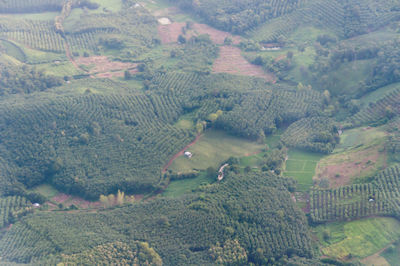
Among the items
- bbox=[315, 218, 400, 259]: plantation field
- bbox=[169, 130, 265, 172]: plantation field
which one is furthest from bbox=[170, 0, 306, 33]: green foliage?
bbox=[315, 218, 400, 259]: plantation field

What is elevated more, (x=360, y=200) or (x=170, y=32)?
(x=170, y=32)

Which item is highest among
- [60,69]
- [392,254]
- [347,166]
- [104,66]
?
[60,69]

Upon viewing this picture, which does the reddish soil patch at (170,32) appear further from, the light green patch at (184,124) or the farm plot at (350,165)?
the farm plot at (350,165)

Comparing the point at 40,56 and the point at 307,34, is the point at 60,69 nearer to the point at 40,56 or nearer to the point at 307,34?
the point at 40,56

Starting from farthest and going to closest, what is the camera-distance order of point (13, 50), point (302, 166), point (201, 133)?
point (13, 50), point (201, 133), point (302, 166)

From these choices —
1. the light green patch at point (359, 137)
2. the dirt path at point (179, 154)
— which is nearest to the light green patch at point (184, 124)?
the dirt path at point (179, 154)

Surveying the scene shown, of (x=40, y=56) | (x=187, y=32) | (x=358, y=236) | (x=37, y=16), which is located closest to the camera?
(x=358, y=236)

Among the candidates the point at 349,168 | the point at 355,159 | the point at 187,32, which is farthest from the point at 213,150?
the point at 187,32
